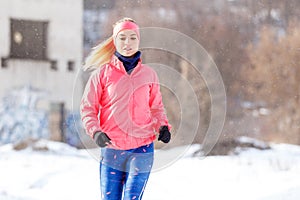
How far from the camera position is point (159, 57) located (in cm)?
594

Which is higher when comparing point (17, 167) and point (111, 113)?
point (111, 113)

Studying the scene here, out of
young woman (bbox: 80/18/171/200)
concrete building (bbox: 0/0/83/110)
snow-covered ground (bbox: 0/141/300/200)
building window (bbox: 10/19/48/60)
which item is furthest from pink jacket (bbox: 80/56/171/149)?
building window (bbox: 10/19/48/60)

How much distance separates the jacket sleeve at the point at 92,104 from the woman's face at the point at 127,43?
110 millimetres

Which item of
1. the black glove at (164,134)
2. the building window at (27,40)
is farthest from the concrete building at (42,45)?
the black glove at (164,134)

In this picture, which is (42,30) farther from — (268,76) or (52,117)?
(268,76)

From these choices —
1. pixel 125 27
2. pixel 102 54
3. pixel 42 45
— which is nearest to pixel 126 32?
pixel 125 27

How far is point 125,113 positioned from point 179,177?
88.0 inches

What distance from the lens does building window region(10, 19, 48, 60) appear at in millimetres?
6051

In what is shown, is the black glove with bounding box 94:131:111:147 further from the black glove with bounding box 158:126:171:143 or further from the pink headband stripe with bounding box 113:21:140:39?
the pink headband stripe with bounding box 113:21:140:39

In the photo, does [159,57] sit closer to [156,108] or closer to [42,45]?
[42,45]

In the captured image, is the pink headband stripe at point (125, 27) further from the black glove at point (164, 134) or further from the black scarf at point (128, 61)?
the black glove at point (164, 134)

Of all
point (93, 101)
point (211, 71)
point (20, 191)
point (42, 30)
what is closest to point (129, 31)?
point (93, 101)

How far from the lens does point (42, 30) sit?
6219 millimetres

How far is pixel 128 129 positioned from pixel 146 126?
0.07 meters
